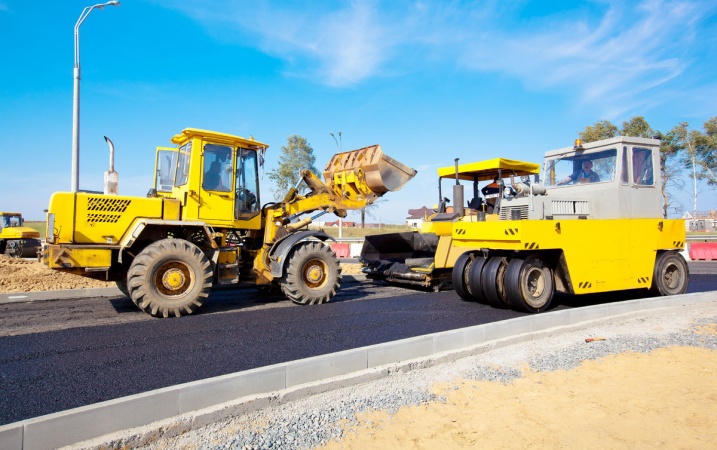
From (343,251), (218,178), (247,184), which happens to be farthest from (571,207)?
(343,251)

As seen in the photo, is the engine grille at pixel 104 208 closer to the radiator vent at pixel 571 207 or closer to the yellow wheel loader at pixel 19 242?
the radiator vent at pixel 571 207

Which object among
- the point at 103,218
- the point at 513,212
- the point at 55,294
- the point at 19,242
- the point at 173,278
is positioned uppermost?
the point at 513,212

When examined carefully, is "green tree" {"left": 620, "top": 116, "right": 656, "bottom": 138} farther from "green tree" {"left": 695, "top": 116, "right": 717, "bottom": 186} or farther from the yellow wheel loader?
the yellow wheel loader

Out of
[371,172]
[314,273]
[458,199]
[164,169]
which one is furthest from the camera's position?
[458,199]

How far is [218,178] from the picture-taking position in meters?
7.89

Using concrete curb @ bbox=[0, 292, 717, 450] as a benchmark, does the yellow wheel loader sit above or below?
above

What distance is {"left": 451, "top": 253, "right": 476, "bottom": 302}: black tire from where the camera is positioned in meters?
8.22

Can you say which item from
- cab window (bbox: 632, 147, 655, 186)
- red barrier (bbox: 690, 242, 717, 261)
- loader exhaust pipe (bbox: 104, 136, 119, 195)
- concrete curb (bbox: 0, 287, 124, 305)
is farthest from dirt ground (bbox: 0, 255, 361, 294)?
red barrier (bbox: 690, 242, 717, 261)

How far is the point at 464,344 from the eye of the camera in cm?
522

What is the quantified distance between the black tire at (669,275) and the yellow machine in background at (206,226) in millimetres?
4530

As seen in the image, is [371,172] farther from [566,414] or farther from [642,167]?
[566,414]

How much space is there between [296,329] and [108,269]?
118 inches

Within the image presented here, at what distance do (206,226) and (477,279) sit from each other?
14.2ft

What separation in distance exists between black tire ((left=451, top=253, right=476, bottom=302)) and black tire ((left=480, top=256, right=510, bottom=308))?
0.51 m
